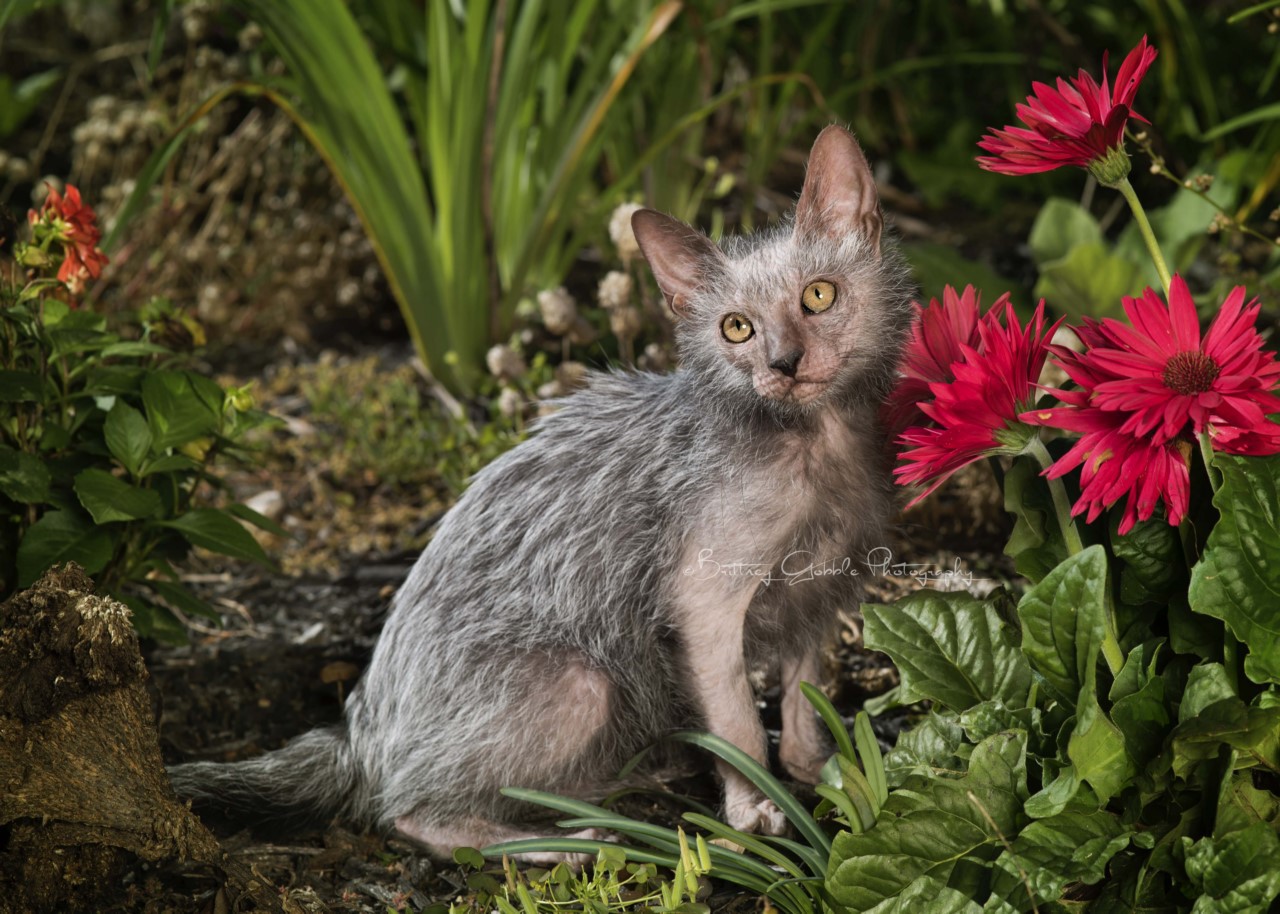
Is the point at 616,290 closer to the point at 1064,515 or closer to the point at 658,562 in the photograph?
the point at 658,562

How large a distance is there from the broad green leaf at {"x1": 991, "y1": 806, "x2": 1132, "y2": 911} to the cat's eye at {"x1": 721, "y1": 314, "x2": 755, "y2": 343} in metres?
0.90

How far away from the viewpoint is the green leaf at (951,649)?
2016mm

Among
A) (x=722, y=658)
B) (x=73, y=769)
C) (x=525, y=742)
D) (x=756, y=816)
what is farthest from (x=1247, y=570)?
(x=73, y=769)

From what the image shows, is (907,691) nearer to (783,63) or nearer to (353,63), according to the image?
(353,63)

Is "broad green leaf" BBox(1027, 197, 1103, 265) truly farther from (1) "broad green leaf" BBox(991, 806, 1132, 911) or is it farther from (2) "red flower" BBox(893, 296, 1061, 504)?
(1) "broad green leaf" BBox(991, 806, 1132, 911)

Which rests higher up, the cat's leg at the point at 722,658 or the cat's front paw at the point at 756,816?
the cat's leg at the point at 722,658

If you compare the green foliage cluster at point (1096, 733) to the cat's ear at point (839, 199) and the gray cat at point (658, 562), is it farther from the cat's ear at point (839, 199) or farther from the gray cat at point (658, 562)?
the cat's ear at point (839, 199)

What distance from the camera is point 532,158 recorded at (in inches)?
170

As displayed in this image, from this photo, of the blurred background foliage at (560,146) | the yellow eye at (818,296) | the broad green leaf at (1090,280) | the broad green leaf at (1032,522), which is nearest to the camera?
the broad green leaf at (1032,522)

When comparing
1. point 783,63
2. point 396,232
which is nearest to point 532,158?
point 396,232

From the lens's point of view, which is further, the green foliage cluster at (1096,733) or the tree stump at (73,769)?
the tree stump at (73,769)

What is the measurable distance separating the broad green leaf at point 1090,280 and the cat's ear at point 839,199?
1.61 metres

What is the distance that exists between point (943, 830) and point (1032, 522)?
0.50m

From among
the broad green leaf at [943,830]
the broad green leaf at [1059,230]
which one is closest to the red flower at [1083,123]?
the broad green leaf at [943,830]
